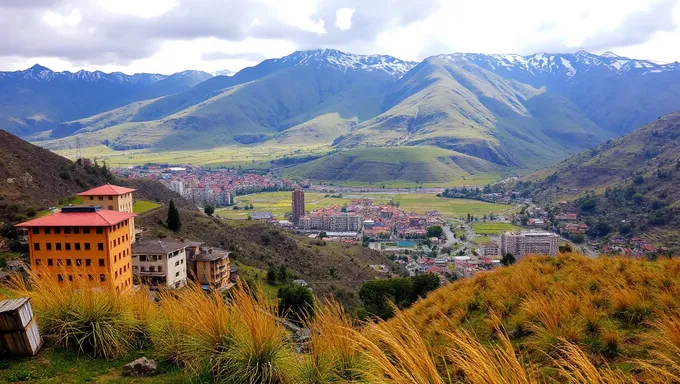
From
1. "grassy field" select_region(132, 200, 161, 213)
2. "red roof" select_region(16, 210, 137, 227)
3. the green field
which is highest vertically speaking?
"red roof" select_region(16, 210, 137, 227)

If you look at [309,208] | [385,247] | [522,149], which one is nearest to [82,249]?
[385,247]

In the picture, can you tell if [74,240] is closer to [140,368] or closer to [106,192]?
[106,192]

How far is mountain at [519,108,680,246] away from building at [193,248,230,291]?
51482mm

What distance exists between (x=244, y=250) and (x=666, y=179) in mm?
70876

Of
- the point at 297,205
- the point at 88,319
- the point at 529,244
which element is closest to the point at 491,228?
the point at 529,244

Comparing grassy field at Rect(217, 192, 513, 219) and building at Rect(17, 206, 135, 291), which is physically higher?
building at Rect(17, 206, 135, 291)

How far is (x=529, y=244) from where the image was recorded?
181ft

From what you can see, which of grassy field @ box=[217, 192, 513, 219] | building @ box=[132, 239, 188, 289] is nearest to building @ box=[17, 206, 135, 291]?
building @ box=[132, 239, 188, 289]

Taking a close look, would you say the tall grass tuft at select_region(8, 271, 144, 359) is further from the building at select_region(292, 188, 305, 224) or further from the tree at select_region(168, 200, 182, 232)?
the building at select_region(292, 188, 305, 224)

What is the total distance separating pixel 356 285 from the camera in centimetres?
3647

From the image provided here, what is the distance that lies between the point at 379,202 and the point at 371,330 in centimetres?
9820

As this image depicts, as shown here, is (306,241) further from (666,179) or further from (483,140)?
(483,140)

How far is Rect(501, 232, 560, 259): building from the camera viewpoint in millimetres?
54594

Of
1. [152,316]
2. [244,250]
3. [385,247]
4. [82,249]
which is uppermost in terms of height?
[152,316]
